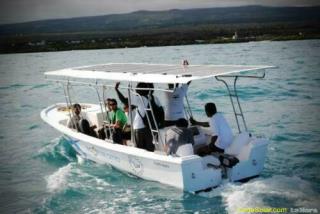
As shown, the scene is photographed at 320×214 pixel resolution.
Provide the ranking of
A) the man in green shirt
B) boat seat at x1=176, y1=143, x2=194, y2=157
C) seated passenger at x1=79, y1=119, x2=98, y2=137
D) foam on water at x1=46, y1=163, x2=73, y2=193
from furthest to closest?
seated passenger at x1=79, y1=119, x2=98, y2=137
foam on water at x1=46, y1=163, x2=73, y2=193
the man in green shirt
boat seat at x1=176, y1=143, x2=194, y2=157

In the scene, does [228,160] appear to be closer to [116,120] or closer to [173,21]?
[116,120]

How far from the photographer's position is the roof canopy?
8.41 m

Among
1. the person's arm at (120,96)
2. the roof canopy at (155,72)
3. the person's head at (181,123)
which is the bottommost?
the person's head at (181,123)

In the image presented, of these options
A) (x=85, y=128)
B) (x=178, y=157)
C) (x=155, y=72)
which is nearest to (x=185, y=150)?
(x=178, y=157)

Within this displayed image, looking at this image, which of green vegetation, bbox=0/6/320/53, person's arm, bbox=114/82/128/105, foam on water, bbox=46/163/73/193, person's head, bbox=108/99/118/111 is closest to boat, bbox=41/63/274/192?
person's arm, bbox=114/82/128/105

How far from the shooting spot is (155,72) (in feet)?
31.0

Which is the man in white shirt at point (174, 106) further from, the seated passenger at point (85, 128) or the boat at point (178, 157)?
the seated passenger at point (85, 128)

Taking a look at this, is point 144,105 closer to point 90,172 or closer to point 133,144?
point 133,144

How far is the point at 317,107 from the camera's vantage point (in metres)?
19.1

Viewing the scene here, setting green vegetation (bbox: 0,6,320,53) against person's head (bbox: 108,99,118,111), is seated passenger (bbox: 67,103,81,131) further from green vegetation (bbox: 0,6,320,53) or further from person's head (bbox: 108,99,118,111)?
green vegetation (bbox: 0,6,320,53)

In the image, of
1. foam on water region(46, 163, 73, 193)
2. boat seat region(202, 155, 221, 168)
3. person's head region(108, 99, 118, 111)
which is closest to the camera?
boat seat region(202, 155, 221, 168)

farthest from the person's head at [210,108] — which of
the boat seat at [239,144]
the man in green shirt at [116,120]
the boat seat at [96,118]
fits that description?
the boat seat at [96,118]

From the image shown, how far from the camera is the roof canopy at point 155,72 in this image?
8413mm

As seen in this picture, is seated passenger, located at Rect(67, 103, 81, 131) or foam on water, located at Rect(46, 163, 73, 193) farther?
seated passenger, located at Rect(67, 103, 81, 131)
